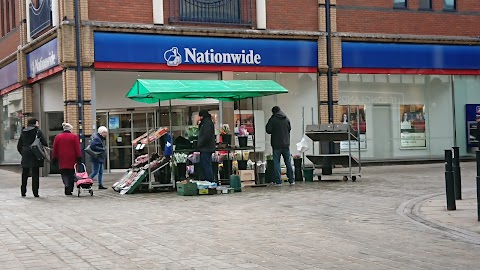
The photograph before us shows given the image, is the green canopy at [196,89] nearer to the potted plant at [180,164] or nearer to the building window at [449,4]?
the potted plant at [180,164]

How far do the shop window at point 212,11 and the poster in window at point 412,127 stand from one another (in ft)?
23.9

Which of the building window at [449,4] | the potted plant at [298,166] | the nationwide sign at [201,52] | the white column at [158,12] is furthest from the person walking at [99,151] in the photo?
the building window at [449,4]

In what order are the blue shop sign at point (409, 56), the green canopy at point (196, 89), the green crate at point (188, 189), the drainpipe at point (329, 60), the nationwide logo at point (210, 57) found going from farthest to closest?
1. the blue shop sign at point (409, 56)
2. the drainpipe at point (329, 60)
3. the nationwide logo at point (210, 57)
4. the green canopy at point (196, 89)
5. the green crate at point (188, 189)

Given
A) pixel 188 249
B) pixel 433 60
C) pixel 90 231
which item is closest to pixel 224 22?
pixel 433 60

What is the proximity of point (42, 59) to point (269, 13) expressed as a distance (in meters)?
7.67

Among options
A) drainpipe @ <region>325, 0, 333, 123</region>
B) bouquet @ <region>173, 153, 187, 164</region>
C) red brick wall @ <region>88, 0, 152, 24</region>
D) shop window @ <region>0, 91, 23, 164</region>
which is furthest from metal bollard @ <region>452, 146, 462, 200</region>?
shop window @ <region>0, 91, 23, 164</region>

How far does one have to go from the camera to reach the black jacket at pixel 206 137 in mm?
15188

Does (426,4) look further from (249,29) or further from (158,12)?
(158,12)

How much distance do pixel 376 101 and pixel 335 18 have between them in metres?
3.54

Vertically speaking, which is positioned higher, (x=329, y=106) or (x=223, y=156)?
(x=329, y=106)

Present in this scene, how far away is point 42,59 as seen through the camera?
22.0m

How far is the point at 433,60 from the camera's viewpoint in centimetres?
2484

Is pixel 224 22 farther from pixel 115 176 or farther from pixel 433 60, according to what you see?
pixel 433 60

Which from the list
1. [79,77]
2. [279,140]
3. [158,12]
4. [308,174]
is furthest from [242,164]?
[158,12]
